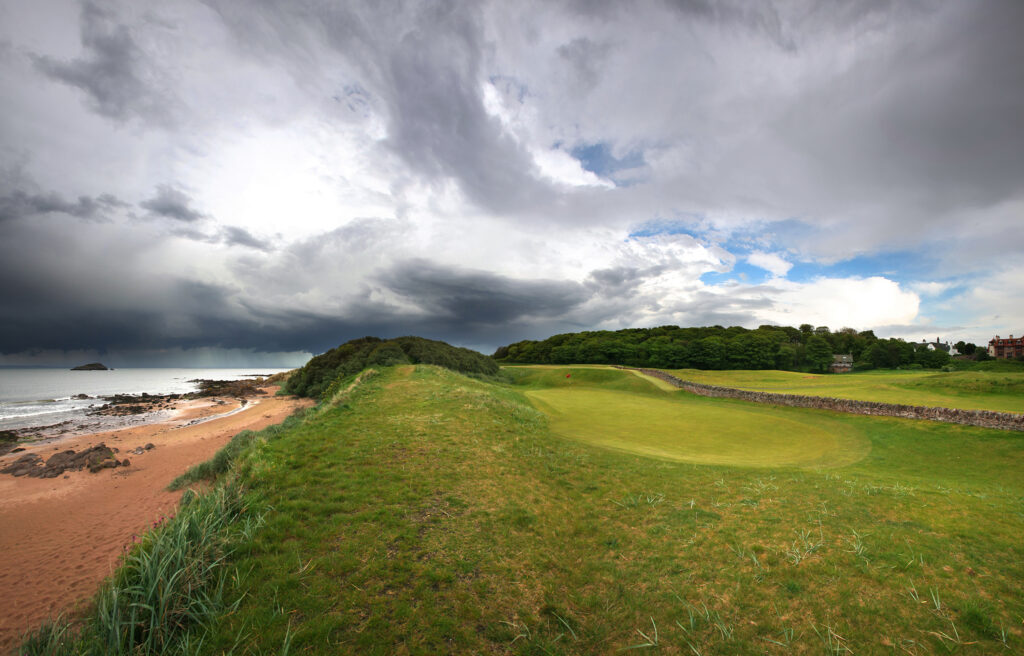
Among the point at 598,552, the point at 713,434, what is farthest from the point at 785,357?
the point at 598,552

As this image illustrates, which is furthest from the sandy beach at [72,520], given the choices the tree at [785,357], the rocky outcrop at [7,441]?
the tree at [785,357]

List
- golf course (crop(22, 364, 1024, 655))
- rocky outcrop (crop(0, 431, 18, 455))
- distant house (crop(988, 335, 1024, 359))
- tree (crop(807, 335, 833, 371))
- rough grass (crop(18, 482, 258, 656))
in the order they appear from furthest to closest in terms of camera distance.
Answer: distant house (crop(988, 335, 1024, 359)) → tree (crop(807, 335, 833, 371)) → rocky outcrop (crop(0, 431, 18, 455)) → golf course (crop(22, 364, 1024, 655)) → rough grass (crop(18, 482, 258, 656))

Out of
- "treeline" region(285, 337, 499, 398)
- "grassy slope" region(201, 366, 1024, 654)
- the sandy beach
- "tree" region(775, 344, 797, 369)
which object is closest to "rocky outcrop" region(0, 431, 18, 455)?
the sandy beach

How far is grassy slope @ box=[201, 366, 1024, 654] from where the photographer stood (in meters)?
4.41

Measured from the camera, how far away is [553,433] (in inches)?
631

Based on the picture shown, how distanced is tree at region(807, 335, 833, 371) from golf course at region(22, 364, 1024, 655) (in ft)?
244

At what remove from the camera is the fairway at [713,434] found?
13.3 meters

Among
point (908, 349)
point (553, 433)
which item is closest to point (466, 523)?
point (553, 433)

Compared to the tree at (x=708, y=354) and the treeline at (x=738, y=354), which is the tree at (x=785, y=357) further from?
the tree at (x=708, y=354)

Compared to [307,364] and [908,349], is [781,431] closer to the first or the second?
[307,364]

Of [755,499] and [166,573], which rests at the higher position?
[166,573]

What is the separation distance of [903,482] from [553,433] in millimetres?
10461

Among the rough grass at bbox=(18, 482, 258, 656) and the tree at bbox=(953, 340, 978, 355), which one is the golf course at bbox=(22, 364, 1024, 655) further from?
the tree at bbox=(953, 340, 978, 355)

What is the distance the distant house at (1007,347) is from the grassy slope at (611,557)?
138m
